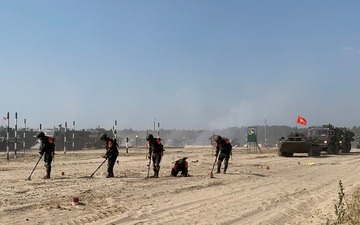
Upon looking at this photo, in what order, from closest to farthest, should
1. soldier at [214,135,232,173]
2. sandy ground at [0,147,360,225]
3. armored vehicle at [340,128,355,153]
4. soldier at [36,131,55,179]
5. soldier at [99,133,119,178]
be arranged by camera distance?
sandy ground at [0,147,360,225] → soldier at [36,131,55,179] → soldier at [99,133,119,178] → soldier at [214,135,232,173] → armored vehicle at [340,128,355,153]

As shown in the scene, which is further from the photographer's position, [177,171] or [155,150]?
[155,150]

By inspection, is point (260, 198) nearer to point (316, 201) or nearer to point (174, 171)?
point (316, 201)

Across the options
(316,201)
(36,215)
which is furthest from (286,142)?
(36,215)

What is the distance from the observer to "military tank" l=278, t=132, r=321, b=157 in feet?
96.9

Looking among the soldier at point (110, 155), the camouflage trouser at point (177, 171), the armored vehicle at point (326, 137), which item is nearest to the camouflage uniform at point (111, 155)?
the soldier at point (110, 155)

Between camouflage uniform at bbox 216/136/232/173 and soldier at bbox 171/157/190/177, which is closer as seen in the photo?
soldier at bbox 171/157/190/177

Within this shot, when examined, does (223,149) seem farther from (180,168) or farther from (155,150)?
(155,150)

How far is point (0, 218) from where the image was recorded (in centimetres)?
778

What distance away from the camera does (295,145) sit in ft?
96.9

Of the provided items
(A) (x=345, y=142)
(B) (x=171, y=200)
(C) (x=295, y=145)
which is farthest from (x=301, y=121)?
(B) (x=171, y=200)

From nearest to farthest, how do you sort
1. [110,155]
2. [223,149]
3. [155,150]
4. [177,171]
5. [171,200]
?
[171,200] < [110,155] < [177,171] < [155,150] < [223,149]

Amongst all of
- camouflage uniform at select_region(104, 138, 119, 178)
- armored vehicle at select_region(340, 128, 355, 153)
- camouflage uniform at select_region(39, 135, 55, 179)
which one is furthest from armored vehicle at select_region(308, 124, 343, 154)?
camouflage uniform at select_region(39, 135, 55, 179)

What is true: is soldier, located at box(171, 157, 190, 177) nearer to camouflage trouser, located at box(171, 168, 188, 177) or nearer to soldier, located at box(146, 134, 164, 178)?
camouflage trouser, located at box(171, 168, 188, 177)

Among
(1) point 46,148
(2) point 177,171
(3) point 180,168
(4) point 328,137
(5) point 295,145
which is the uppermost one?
(4) point 328,137
